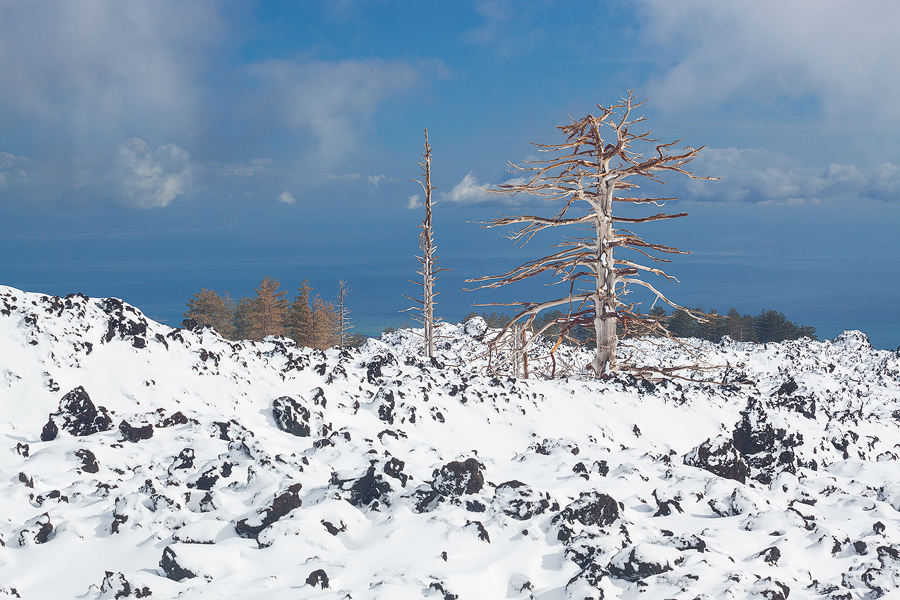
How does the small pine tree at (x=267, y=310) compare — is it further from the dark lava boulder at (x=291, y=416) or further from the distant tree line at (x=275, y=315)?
the dark lava boulder at (x=291, y=416)

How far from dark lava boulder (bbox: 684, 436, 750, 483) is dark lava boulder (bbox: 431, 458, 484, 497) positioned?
9.63ft

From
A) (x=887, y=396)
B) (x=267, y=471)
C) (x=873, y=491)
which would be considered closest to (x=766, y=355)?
(x=887, y=396)

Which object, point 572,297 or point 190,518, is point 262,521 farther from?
point 572,297

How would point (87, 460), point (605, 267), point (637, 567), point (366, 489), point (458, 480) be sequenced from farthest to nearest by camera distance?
1. point (605, 267)
2. point (87, 460)
3. point (458, 480)
4. point (366, 489)
5. point (637, 567)

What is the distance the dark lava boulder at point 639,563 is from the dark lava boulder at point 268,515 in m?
2.34

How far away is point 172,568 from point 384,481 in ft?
5.50

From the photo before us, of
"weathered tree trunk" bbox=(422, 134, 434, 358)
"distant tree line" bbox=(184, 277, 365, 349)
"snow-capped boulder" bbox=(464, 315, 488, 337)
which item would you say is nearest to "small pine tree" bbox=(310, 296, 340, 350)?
"distant tree line" bbox=(184, 277, 365, 349)

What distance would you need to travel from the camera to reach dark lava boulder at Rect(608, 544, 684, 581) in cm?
384

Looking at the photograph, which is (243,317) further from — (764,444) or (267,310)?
(764,444)

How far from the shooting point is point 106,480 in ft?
17.7

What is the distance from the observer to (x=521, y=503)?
4.79 meters

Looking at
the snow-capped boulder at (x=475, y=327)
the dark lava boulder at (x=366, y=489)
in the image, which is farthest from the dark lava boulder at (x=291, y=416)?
the snow-capped boulder at (x=475, y=327)

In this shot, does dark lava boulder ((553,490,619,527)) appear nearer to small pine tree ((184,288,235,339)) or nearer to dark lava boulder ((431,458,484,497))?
dark lava boulder ((431,458,484,497))

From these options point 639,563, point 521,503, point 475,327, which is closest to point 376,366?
point 521,503
